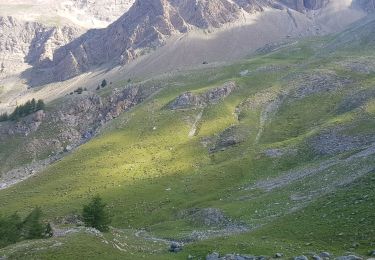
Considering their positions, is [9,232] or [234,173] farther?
[234,173]

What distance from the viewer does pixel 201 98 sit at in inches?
6073

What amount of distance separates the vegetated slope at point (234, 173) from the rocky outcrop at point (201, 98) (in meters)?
0.41

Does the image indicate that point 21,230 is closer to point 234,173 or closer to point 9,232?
point 9,232

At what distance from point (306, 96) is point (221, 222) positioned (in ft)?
278

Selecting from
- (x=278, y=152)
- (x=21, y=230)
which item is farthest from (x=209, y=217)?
(x=278, y=152)

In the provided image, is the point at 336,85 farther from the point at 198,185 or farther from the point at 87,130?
the point at 87,130

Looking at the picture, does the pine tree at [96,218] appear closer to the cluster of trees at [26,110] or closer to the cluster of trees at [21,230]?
the cluster of trees at [21,230]

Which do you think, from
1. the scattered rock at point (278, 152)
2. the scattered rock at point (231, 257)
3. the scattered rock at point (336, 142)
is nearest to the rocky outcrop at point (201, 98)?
the scattered rock at point (278, 152)

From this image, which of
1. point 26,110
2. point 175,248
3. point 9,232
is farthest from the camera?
point 26,110

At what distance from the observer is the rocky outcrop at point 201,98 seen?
151 metres

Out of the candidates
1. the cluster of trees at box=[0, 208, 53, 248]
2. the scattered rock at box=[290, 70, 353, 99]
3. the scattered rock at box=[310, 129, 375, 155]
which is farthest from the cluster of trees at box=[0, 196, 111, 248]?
the scattered rock at box=[290, 70, 353, 99]

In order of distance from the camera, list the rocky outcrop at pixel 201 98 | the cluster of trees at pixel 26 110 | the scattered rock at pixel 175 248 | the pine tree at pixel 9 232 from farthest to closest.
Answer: the cluster of trees at pixel 26 110 < the rocky outcrop at pixel 201 98 < the pine tree at pixel 9 232 < the scattered rock at pixel 175 248

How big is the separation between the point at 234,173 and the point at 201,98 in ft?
223

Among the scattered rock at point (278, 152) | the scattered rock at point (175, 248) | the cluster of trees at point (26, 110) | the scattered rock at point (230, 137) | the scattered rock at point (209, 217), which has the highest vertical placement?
the scattered rock at point (175, 248)
